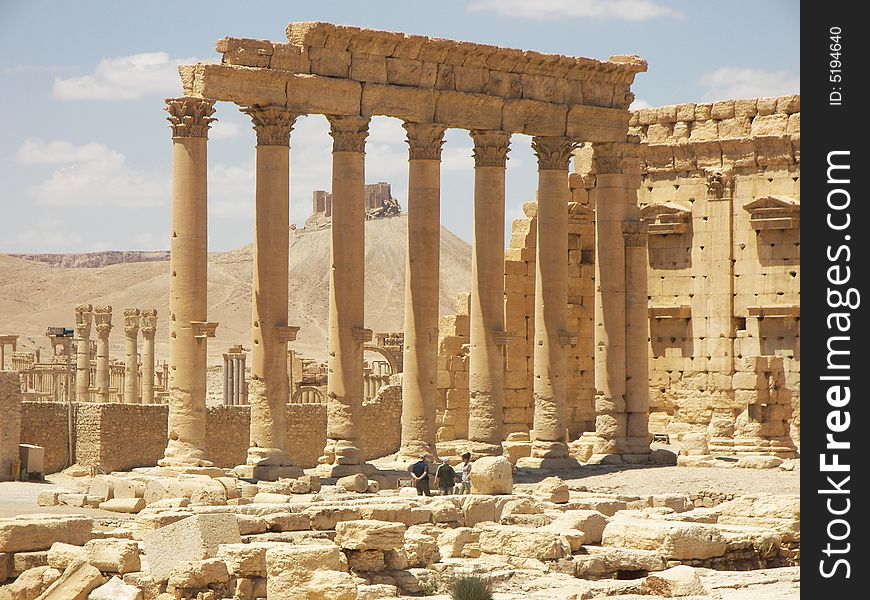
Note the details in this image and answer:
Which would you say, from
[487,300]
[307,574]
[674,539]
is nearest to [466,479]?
[487,300]

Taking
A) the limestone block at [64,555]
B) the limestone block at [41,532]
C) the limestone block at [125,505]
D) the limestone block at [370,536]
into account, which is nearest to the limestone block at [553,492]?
Answer: the limestone block at [125,505]

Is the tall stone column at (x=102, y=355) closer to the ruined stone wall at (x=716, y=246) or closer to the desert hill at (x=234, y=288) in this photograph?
the ruined stone wall at (x=716, y=246)

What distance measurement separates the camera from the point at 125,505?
32.2m

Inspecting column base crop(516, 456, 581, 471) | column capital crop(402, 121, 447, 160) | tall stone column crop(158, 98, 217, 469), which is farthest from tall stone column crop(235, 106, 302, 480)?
column base crop(516, 456, 581, 471)

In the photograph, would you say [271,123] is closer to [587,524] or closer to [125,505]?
[125,505]

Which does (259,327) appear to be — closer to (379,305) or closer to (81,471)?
(81,471)

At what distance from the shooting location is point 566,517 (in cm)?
2862

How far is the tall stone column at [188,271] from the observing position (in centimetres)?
3591

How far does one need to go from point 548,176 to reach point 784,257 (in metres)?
8.03

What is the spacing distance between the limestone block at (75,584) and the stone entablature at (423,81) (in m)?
14.0

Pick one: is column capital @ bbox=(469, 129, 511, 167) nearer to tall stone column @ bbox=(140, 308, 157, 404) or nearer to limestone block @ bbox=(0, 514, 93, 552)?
limestone block @ bbox=(0, 514, 93, 552)
